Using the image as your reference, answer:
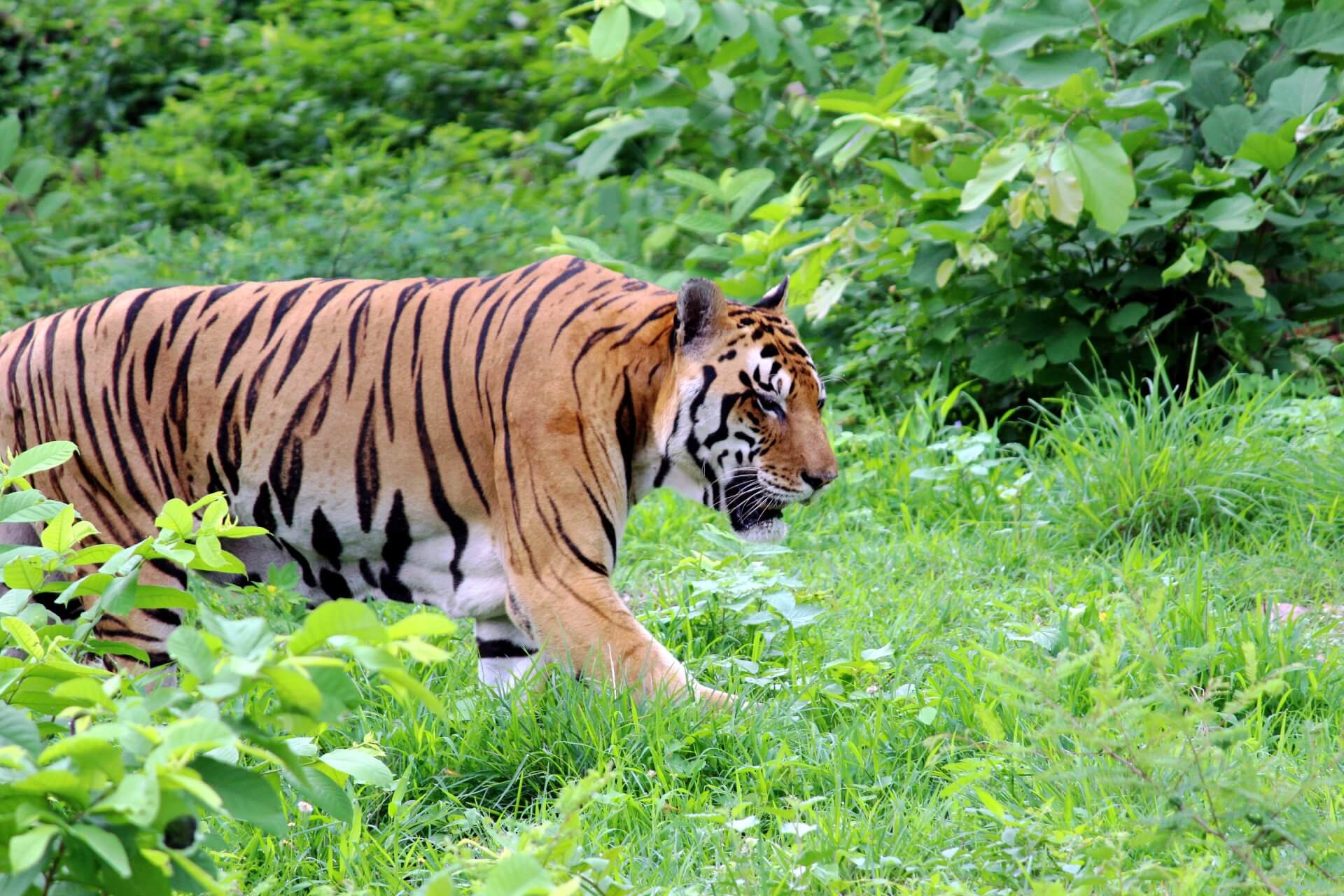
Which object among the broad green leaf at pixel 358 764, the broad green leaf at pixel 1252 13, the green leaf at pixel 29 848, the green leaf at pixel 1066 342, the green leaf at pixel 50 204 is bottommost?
the green leaf at pixel 1066 342

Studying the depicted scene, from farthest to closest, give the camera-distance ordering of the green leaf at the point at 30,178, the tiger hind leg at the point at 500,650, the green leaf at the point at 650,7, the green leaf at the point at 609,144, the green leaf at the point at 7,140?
the green leaf at the point at 30,178 < the green leaf at the point at 7,140 < the green leaf at the point at 609,144 < the green leaf at the point at 650,7 < the tiger hind leg at the point at 500,650

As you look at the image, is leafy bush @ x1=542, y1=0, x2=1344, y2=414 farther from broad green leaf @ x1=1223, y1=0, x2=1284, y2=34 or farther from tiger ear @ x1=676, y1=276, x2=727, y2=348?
tiger ear @ x1=676, y1=276, x2=727, y2=348

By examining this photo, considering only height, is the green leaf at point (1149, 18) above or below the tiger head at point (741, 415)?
above

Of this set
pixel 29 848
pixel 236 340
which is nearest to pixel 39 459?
pixel 29 848

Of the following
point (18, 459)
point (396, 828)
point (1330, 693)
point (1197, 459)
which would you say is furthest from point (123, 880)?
point (1197, 459)

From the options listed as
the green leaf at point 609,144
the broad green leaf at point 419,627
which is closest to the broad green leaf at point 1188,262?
the green leaf at point 609,144

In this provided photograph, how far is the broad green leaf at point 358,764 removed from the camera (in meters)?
2.05

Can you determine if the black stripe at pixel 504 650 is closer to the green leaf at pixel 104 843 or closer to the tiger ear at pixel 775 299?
the tiger ear at pixel 775 299

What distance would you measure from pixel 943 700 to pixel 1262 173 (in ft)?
9.20

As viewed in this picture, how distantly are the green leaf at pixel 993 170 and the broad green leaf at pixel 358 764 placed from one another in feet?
9.04

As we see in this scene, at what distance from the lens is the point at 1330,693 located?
3037 millimetres

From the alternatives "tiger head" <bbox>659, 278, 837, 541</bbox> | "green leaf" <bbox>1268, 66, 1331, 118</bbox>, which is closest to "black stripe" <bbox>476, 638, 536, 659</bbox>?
"tiger head" <bbox>659, 278, 837, 541</bbox>

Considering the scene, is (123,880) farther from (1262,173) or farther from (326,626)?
(1262,173)

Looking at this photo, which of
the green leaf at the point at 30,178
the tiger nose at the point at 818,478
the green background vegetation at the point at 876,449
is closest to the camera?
the green background vegetation at the point at 876,449
